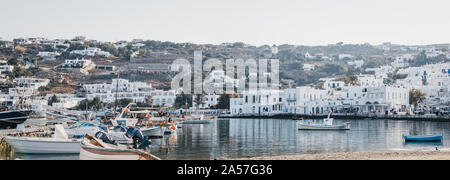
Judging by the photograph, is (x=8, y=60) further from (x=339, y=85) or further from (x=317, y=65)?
(x=317, y=65)

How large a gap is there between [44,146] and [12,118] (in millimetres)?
19062

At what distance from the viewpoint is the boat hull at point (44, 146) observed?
619 inches

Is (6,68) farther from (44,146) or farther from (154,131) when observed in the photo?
(44,146)

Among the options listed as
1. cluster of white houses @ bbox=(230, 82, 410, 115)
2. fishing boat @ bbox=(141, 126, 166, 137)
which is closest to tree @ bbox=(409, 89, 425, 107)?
cluster of white houses @ bbox=(230, 82, 410, 115)

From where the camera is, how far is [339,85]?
275 feet

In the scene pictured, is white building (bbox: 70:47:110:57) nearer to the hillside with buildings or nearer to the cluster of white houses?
the hillside with buildings

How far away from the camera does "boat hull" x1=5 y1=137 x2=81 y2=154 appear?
1571 centimetres

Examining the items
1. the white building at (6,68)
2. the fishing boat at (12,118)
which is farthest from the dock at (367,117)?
the white building at (6,68)

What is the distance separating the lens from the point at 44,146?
51.5 ft

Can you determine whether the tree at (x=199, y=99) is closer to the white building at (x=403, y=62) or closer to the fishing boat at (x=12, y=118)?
the fishing boat at (x=12, y=118)

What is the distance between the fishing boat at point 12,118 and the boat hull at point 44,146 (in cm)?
1823

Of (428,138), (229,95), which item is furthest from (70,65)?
(428,138)

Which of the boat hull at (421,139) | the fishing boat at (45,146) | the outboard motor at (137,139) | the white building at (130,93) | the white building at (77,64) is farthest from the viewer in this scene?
the white building at (77,64)

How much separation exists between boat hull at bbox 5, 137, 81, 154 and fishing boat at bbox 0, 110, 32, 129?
59.8 ft
